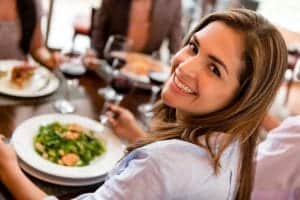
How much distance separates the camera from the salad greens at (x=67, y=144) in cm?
118

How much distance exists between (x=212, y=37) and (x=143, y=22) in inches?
68.2

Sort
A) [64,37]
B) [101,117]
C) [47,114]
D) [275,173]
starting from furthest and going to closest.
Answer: [64,37] < [101,117] < [47,114] < [275,173]

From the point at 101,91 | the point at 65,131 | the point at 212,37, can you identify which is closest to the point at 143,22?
the point at 101,91

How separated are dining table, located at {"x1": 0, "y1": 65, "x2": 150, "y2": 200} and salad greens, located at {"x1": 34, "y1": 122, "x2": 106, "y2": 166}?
9cm

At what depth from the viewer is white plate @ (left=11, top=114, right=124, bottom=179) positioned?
1110 mm

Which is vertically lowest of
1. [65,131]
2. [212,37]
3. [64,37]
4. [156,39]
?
[64,37]

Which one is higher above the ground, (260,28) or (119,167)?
(260,28)

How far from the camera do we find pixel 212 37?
35.7 inches

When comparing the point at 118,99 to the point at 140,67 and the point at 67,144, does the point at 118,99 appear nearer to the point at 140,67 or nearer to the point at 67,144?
the point at 140,67

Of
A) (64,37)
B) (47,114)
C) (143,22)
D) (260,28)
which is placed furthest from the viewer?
(64,37)

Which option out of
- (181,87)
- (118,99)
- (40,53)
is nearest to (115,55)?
(118,99)

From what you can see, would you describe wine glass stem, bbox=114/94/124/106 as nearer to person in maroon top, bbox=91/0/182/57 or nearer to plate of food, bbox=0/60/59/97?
plate of food, bbox=0/60/59/97

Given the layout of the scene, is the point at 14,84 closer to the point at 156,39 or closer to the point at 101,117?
the point at 101,117

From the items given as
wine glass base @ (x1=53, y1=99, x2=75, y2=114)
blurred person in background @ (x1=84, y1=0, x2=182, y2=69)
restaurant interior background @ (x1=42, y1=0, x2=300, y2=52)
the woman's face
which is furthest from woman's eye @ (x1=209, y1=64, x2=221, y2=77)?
restaurant interior background @ (x1=42, y1=0, x2=300, y2=52)
